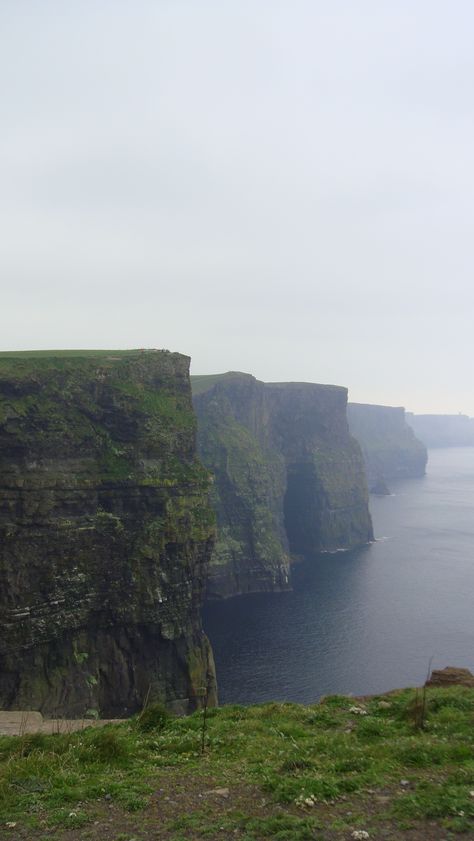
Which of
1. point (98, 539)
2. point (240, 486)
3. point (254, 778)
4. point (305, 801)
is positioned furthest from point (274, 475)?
point (305, 801)

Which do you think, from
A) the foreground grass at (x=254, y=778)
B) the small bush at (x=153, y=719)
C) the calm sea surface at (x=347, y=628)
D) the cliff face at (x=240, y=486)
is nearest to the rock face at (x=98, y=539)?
the calm sea surface at (x=347, y=628)

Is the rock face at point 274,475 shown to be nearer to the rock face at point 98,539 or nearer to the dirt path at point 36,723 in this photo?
the rock face at point 98,539

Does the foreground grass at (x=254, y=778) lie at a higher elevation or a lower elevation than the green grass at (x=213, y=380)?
lower

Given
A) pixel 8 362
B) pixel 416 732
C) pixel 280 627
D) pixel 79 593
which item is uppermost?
pixel 8 362

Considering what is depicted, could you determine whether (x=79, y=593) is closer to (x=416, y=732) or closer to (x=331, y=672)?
(x=331, y=672)

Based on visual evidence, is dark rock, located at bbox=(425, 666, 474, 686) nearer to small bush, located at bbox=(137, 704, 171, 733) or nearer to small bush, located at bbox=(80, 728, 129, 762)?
small bush, located at bbox=(137, 704, 171, 733)

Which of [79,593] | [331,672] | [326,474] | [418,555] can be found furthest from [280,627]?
[326,474]
